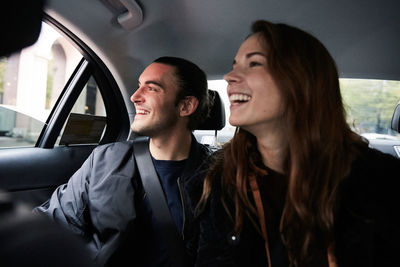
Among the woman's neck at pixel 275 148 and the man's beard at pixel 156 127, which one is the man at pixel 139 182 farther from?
the woman's neck at pixel 275 148

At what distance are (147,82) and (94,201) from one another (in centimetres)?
82

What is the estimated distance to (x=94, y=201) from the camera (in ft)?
5.34

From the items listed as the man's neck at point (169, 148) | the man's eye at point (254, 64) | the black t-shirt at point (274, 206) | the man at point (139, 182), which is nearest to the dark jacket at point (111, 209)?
the man at point (139, 182)

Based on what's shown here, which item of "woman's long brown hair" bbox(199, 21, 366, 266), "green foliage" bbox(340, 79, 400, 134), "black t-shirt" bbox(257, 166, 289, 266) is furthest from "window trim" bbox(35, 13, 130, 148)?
"green foliage" bbox(340, 79, 400, 134)

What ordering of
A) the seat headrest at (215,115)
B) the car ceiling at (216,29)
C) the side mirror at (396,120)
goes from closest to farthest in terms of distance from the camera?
the car ceiling at (216,29) → the seat headrest at (215,115) → the side mirror at (396,120)

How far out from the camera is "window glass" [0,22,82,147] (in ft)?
7.18

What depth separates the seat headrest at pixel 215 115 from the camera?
2.52 m

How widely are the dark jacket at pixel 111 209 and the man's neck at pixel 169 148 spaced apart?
0.10m

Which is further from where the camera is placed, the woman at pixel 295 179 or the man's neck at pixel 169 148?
the man's neck at pixel 169 148

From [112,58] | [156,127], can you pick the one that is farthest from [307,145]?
[112,58]

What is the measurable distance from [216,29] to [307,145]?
1408 mm

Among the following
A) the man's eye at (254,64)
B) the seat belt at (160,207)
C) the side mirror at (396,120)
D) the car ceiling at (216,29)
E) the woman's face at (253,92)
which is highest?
the car ceiling at (216,29)

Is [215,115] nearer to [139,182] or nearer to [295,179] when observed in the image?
[139,182]

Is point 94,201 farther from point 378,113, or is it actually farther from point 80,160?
point 378,113
